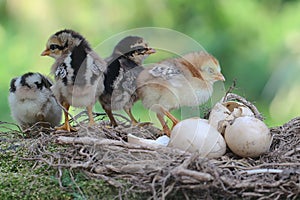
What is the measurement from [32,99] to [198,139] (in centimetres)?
67

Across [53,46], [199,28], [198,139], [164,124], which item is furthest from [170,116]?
[199,28]

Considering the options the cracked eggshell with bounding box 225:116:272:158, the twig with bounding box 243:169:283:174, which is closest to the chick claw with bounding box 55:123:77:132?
the cracked eggshell with bounding box 225:116:272:158

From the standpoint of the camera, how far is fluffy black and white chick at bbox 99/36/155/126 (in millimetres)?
1988

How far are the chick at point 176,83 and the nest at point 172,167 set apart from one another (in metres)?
0.18

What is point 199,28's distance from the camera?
3293 mm

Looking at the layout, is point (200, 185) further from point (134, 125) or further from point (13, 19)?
point (13, 19)

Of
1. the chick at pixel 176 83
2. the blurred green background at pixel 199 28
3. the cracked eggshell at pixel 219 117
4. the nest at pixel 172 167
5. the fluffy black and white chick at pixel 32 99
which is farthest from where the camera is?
the blurred green background at pixel 199 28

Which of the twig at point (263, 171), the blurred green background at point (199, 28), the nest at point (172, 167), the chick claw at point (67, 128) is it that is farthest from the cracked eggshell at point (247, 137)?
the blurred green background at point (199, 28)

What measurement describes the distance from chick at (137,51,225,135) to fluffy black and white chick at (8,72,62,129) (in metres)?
0.35

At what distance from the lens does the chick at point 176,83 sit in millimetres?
1972

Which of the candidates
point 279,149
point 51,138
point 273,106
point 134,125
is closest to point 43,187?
point 51,138

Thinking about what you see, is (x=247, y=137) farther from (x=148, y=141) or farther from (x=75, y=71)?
(x=75, y=71)

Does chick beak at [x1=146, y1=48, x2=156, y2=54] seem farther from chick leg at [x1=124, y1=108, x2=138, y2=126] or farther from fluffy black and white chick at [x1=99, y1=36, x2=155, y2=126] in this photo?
chick leg at [x1=124, y1=108, x2=138, y2=126]

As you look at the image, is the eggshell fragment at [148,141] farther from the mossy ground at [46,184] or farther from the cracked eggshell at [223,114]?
the mossy ground at [46,184]
